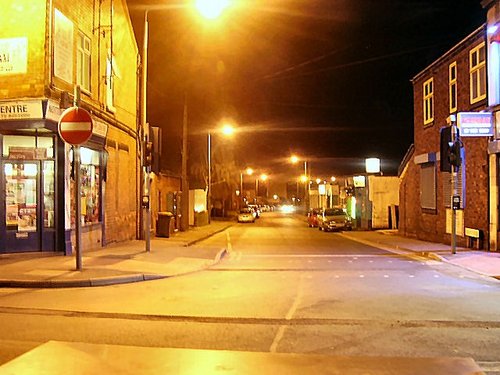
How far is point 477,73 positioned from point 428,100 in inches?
202

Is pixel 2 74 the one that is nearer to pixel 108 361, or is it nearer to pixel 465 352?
pixel 108 361

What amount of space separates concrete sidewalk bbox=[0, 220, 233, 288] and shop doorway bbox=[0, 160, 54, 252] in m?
0.39

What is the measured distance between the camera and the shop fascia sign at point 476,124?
17.7 m

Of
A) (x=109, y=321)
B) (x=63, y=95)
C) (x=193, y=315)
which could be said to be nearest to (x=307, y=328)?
(x=193, y=315)

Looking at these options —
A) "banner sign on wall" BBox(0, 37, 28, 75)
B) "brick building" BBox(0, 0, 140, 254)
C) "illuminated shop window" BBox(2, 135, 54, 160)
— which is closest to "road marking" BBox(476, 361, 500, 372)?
"brick building" BBox(0, 0, 140, 254)

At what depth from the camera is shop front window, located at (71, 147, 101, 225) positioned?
17.2 metres

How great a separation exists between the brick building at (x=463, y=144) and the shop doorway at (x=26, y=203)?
1217cm

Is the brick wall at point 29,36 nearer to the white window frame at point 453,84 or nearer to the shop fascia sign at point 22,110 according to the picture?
the shop fascia sign at point 22,110

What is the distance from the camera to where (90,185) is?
17.8 meters

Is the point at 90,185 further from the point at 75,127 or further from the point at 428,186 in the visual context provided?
the point at 428,186

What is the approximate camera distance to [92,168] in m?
18.0

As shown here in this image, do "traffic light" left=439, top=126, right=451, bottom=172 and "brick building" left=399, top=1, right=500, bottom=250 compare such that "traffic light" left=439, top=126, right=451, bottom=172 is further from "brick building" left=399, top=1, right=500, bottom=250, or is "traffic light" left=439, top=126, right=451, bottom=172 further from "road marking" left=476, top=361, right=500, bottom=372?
"road marking" left=476, top=361, right=500, bottom=372

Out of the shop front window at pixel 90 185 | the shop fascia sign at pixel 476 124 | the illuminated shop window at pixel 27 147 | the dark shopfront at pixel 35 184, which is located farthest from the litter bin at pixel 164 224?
the shop fascia sign at pixel 476 124

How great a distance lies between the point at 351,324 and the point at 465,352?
1842 millimetres
